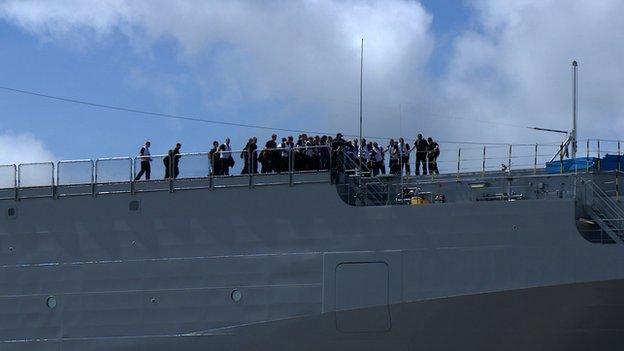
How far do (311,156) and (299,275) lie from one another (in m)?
3.44

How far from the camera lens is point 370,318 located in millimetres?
22281

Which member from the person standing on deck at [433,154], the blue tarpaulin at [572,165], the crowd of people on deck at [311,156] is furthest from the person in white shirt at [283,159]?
the blue tarpaulin at [572,165]

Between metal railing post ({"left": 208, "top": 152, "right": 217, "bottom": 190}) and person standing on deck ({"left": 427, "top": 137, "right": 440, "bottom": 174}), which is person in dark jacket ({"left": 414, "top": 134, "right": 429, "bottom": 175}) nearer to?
person standing on deck ({"left": 427, "top": 137, "right": 440, "bottom": 174})

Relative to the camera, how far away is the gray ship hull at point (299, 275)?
21.3 metres

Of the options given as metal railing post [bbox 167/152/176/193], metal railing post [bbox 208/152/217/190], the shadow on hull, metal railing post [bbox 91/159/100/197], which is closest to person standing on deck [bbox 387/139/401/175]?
metal railing post [bbox 208/152/217/190]

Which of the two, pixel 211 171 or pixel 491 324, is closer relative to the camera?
pixel 491 324

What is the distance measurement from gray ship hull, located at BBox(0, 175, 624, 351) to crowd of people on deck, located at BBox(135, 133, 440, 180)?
899 mm

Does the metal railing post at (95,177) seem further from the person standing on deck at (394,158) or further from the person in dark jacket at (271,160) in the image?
the person standing on deck at (394,158)

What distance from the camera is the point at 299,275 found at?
23.2 meters

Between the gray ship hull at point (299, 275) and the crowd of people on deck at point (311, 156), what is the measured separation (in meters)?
0.90

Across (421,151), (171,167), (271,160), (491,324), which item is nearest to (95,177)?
(171,167)

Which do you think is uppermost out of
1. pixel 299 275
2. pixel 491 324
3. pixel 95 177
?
pixel 95 177

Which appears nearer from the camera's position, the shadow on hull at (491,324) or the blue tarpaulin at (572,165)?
the shadow on hull at (491,324)

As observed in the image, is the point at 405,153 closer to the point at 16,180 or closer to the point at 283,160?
A: the point at 283,160
